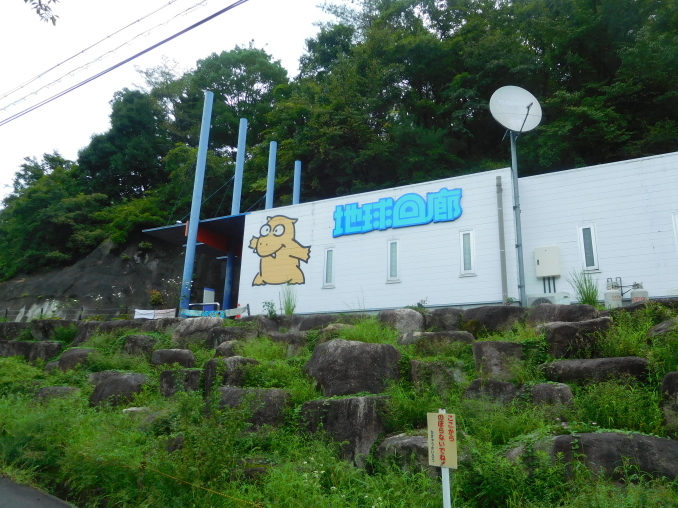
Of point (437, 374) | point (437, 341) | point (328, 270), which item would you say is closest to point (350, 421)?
point (437, 374)

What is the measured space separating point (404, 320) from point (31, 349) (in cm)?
1127

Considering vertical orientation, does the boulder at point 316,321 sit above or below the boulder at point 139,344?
above

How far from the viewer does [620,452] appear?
6285mm

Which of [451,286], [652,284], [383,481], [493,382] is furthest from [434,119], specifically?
[383,481]

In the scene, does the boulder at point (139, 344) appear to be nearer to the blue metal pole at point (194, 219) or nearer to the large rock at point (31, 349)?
the large rock at point (31, 349)

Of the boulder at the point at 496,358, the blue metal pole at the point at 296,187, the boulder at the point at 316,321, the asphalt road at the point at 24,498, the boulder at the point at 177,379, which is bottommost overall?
the asphalt road at the point at 24,498

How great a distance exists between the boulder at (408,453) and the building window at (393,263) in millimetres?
8273

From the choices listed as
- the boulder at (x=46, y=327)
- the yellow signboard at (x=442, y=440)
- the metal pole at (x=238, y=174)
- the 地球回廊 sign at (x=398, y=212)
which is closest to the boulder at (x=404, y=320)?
the 地球回廊 sign at (x=398, y=212)

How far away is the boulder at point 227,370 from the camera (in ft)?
33.8

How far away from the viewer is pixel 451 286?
1474 centimetres

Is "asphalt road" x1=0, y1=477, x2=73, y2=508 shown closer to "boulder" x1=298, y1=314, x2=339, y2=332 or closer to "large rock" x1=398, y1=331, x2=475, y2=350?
"large rock" x1=398, y1=331, x2=475, y2=350

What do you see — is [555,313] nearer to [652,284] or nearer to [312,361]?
[652,284]

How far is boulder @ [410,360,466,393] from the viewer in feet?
29.9

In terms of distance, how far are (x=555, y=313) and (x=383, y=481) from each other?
5.49 m
